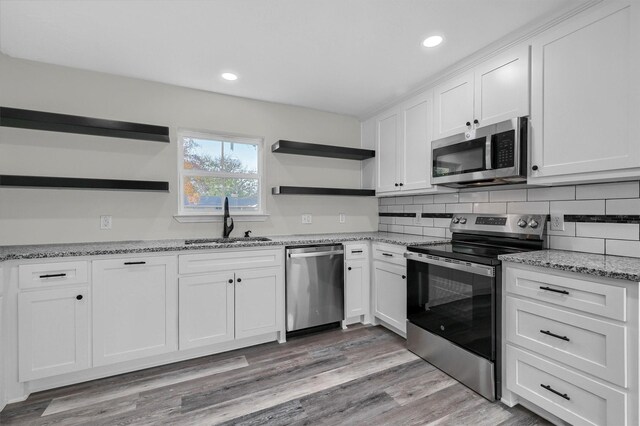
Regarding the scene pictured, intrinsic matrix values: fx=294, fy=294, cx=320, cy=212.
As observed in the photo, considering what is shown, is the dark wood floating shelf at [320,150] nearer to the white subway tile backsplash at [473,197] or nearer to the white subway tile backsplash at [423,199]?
the white subway tile backsplash at [423,199]

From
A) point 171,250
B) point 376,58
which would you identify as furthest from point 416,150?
point 171,250

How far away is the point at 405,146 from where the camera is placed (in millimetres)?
3117

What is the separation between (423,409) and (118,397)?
2.00 m

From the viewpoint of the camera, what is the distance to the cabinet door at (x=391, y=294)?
2721mm

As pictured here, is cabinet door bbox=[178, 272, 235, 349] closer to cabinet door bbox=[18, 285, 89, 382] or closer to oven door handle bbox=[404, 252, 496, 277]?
cabinet door bbox=[18, 285, 89, 382]

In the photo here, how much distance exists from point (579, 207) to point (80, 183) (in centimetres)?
375

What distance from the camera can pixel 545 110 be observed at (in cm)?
193

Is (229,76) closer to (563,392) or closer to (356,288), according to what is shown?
(356,288)

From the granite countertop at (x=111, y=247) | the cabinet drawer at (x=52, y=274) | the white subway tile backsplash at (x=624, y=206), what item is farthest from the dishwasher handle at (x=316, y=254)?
the white subway tile backsplash at (x=624, y=206)

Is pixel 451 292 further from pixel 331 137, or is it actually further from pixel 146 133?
pixel 146 133

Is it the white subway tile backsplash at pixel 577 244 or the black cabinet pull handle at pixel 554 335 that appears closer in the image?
the black cabinet pull handle at pixel 554 335

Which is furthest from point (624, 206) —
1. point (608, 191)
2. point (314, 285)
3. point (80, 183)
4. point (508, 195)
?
point (80, 183)

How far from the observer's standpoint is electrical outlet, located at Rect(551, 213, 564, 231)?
83.3 inches

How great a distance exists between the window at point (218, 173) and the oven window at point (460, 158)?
1.88 metres
